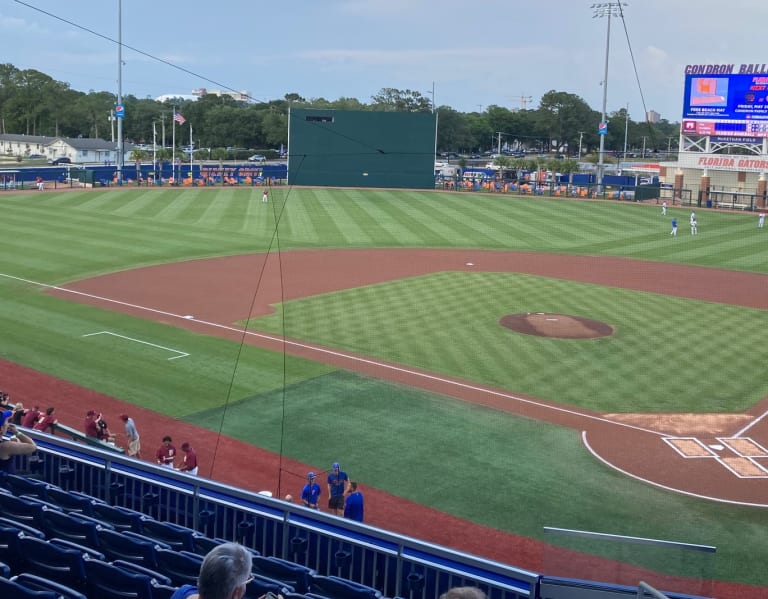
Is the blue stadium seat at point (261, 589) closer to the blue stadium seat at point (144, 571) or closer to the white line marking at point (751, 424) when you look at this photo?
the blue stadium seat at point (144, 571)

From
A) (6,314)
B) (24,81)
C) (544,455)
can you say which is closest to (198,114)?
(24,81)

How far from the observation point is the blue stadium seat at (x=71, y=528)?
7.35 meters

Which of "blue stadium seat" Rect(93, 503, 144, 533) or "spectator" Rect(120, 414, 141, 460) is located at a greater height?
"blue stadium seat" Rect(93, 503, 144, 533)

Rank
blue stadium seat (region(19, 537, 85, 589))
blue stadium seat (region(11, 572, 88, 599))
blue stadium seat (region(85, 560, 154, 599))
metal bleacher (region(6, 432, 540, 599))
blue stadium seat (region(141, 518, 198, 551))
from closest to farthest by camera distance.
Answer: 1. blue stadium seat (region(11, 572, 88, 599))
2. blue stadium seat (region(85, 560, 154, 599))
3. blue stadium seat (region(19, 537, 85, 589))
4. metal bleacher (region(6, 432, 540, 599))
5. blue stadium seat (region(141, 518, 198, 551))

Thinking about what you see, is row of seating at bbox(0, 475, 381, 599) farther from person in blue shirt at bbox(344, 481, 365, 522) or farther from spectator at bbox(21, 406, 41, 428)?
spectator at bbox(21, 406, 41, 428)

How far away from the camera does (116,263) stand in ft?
111

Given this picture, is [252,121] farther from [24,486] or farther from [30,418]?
[24,486]

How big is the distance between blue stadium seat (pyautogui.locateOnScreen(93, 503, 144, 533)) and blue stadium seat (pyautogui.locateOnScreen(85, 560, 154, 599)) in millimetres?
1705

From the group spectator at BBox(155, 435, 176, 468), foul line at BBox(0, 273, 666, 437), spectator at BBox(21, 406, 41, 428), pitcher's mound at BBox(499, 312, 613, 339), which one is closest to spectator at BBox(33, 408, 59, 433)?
spectator at BBox(21, 406, 41, 428)

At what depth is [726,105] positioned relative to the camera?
58969 mm

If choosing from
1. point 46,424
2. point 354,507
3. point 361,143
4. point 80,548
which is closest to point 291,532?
point 80,548

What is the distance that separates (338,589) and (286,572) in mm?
496

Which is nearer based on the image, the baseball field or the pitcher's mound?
the baseball field

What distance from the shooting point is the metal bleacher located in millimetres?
7230
